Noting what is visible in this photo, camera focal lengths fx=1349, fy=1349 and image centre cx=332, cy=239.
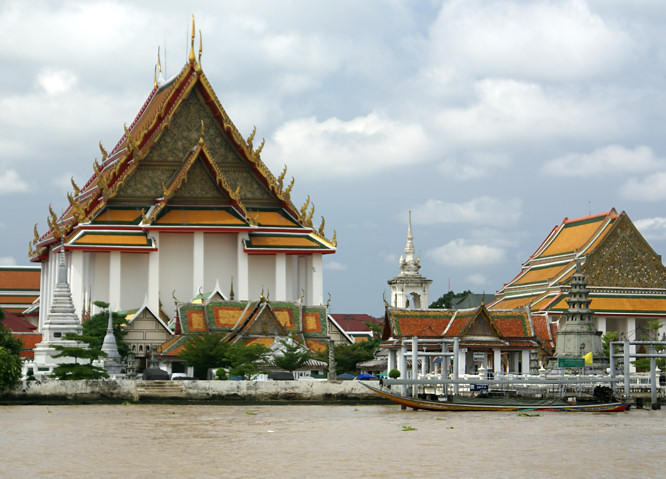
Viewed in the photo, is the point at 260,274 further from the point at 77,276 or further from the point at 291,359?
the point at 291,359

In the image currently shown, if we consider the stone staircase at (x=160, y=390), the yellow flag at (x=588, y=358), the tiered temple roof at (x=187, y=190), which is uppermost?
the tiered temple roof at (x=187, y=190)

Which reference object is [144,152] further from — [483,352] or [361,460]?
[361,460]

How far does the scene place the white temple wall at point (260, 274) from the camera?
1982 inches

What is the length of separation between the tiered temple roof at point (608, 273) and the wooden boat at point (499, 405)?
17794 millimetres

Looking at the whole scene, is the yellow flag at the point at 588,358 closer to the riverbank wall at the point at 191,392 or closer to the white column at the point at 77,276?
the riverbank wall at the point at 191,392

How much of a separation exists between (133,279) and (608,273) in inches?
723

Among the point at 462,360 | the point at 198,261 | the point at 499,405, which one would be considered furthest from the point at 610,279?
the point at 499,405

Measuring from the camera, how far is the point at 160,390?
35625 mm

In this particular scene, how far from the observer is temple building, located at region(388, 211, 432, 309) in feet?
241

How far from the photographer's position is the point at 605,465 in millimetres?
20516

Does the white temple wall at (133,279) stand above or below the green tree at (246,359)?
above

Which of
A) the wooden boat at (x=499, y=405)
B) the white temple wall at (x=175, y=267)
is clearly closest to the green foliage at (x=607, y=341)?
the wooden boat at (x=499, y=405)

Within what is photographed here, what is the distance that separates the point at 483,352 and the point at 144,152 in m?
15.9

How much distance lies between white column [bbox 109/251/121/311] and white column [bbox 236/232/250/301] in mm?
4346
